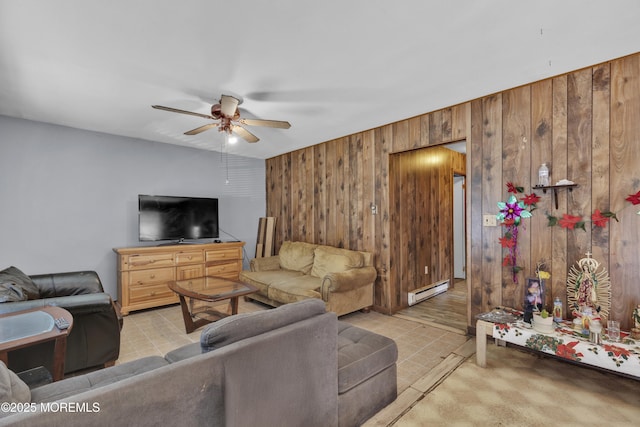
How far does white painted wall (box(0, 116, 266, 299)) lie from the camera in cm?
348

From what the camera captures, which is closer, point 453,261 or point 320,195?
point 320,195

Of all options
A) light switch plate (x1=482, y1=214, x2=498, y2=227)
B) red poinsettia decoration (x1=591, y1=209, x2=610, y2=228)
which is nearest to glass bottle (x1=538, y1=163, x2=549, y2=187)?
red poinsettia decoration (x1=591, y1=209, x2=610, y2=228)

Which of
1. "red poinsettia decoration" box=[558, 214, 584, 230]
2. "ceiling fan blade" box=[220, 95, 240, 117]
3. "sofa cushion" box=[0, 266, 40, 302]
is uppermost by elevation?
"ceiling fan blade" box=[220, 95, 240, 117]

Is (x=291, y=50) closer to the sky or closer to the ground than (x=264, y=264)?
closer to the sky

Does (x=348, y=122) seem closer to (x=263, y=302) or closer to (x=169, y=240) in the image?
(x=263, y=302)

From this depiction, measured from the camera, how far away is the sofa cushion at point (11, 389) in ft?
3.14

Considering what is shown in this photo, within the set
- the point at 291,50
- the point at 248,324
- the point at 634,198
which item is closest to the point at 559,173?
the point at 634,198

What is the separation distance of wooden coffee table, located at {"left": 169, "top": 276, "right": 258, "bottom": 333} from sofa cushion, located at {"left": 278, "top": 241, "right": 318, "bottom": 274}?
1125mm

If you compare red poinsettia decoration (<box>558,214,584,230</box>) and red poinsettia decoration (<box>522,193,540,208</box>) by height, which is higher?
red poinsettia decoration (<box>522,193,540,208</box>)

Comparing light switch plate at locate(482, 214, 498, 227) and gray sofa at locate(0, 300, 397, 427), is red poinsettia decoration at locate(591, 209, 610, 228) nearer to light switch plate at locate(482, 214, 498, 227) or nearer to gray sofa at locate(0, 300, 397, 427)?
light switch plate at locate(482, 214, 498, 227)

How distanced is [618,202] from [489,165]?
38.1 inches

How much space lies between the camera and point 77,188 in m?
3.87

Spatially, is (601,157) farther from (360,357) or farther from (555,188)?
(360,357)

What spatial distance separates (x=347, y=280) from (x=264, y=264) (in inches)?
62.7
